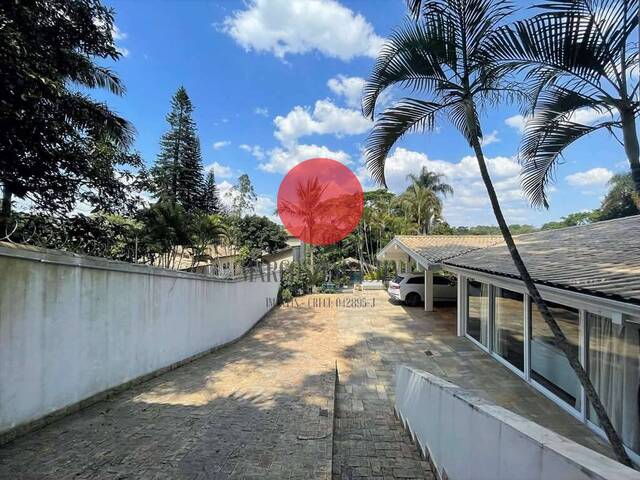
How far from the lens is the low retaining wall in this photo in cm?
122

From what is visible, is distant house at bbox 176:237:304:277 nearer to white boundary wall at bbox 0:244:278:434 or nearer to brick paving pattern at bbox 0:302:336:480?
white boundary wall at bbox 0:244:278:434

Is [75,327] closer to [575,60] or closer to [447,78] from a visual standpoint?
[447,78]

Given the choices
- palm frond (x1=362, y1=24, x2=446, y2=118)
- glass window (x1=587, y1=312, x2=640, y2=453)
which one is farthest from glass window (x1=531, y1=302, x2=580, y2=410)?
palm frond (x1=362, y1=24, x2=446, y2=118)

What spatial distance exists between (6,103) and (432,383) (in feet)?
21.2

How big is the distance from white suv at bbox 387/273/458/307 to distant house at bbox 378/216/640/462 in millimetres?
5766

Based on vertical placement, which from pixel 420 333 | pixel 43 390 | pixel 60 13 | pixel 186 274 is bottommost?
pixel 420 333

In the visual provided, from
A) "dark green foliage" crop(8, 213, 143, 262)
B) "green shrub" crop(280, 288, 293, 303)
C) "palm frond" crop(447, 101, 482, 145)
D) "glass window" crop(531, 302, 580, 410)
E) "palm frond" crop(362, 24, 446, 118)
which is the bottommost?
"green shrub" crop(280, 288, 293, 303)

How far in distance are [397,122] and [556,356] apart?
4.61m

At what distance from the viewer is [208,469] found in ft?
8.83

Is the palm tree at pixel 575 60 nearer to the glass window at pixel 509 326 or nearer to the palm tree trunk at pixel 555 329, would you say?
the palm tree trunk at pixel 555 329

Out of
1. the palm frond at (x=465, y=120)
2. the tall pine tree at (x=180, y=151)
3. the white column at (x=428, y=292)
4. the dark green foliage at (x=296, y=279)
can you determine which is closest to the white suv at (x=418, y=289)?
the white column at (x=428, y=292)

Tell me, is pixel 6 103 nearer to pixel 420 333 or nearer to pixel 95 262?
pixel 95 262

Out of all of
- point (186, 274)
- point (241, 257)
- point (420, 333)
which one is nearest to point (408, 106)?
point (186, 274)

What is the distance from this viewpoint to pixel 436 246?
13.7 metres
